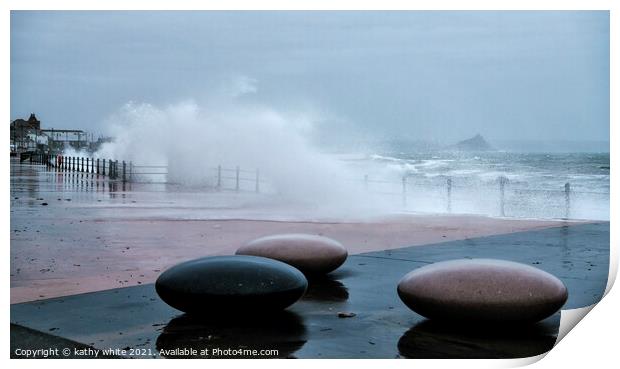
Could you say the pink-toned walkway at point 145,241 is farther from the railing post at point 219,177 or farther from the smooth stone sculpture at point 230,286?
the railing post at point 219,177

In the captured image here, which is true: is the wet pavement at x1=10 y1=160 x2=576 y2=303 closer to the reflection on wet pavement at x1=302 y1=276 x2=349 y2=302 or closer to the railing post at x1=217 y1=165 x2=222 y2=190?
the reflection on wet pavement at x1=302 y1=276 x2=349 y2=302

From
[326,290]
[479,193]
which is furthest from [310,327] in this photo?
[479,193]

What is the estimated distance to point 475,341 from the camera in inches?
150

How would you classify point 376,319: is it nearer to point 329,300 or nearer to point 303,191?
point 329,300

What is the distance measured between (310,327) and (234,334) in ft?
1.26

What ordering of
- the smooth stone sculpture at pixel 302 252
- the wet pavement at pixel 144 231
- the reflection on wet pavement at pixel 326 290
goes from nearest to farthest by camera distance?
the reflection on wet pavement at pixel 326 290 → the smooth stone sculpture at pixel 302 252 → the wet pavement at pixel 144 231

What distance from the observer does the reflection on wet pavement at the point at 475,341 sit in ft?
11.9

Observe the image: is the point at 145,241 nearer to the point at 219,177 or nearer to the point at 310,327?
the point at 310,327

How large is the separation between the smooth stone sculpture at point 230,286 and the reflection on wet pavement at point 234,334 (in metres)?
0.07

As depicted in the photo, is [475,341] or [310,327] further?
[310,327]

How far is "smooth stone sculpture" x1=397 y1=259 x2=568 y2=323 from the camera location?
3.94 metres

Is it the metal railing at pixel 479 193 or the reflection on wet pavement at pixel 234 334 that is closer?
the reflection on wet pavement at pixel 234 334

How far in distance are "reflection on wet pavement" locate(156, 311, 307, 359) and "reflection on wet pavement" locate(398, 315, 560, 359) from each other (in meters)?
0.54

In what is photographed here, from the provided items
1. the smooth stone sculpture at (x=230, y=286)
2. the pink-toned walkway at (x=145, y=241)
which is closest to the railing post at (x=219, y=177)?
the pink-toned walkway at (x=145, y=241)
